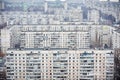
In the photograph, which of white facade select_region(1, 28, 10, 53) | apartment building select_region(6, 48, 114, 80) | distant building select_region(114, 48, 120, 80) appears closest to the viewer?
apartment building select_region(6, 48, 114, 80)

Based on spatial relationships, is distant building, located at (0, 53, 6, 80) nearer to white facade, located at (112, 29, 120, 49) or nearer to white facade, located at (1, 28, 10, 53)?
white facade, located at (1, 28, 10, 53)

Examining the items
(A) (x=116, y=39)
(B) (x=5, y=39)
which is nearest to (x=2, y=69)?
(B) (x=5, y=39)

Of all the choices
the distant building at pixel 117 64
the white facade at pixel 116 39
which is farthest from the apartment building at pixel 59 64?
the white facade at pixel 116 39

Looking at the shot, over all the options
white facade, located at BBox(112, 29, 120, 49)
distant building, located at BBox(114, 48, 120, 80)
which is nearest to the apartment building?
distant building, located at BBox(114, 48, 120, 80)

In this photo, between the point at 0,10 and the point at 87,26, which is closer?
the point at 87,26

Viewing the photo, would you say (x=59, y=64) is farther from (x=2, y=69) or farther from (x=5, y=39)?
(x=5, y=39)

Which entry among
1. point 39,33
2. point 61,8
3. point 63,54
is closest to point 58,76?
point 63,54

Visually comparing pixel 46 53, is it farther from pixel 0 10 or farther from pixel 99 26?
pixel 0 10

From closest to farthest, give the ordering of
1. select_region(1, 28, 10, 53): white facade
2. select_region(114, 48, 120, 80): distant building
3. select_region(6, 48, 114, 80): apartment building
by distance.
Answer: select_region(6, 48, 114, 80): apartment building, select_region(114, 48, 120, 80): distant building, select_region(1, 28, 10, 53): white facade
